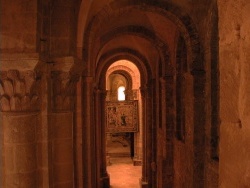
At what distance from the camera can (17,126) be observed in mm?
3252

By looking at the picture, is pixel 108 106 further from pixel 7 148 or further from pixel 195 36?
pixel 7 148

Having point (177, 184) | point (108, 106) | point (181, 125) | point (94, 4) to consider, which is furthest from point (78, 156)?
point (108, 106)

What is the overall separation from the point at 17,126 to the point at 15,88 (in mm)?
429

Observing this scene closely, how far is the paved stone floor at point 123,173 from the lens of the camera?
13.2 m

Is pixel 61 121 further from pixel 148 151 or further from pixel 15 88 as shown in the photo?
pixel 148 151

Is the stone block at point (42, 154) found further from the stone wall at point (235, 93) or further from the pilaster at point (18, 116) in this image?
the stone wall at point (235, 93)

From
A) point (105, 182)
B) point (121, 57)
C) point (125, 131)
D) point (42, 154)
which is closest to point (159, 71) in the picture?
point (121, 57)

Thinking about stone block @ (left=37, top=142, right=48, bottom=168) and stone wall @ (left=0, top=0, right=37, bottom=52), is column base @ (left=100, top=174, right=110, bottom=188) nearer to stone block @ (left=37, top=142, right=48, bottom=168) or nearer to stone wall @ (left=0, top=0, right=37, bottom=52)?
stone block @ (left=37, top=142, right=48, bottom=168)

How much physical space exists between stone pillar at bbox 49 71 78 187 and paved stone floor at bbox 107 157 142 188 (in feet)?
31.3

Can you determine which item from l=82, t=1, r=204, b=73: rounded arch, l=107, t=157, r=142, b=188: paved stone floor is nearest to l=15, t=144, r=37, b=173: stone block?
l=82, t=1, r=204, b=73: rounded arch

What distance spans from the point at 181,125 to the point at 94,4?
4.15 meters

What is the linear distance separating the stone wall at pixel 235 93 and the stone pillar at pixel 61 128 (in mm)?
2429

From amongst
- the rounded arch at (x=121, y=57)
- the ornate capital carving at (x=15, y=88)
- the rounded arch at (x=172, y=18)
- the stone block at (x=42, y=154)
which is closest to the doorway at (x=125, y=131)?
the rounded arch at (x=121, y=57)

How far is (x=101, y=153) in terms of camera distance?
13172mm
